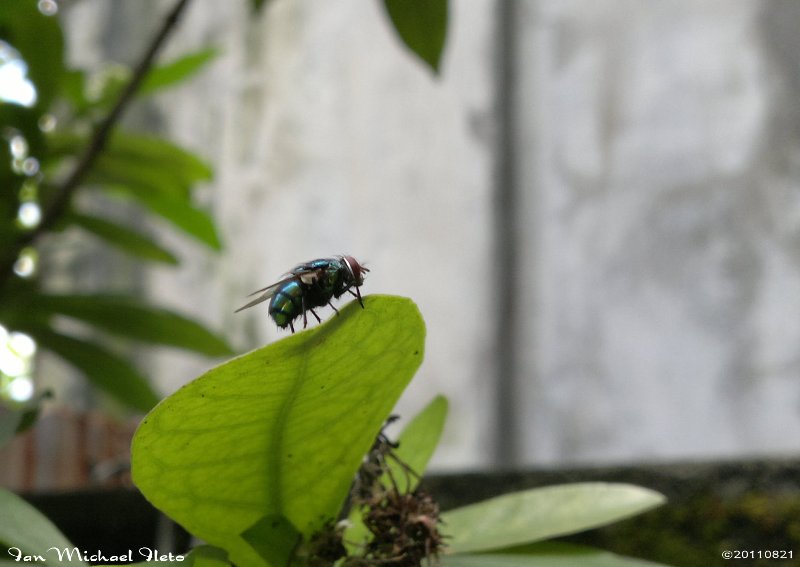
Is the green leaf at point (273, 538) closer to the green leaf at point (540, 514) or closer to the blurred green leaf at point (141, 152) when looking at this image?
the green leaf at point (540, 514)

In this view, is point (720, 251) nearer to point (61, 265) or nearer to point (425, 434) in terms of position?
point (425, 434)

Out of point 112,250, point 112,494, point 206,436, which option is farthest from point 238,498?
point 112,250

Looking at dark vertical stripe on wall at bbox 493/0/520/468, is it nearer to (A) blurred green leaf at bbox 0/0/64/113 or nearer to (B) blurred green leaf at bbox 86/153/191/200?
(B) blurred green leaf at bbox 86/153/191/200

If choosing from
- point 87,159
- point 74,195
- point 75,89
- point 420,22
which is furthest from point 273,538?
point 75,89

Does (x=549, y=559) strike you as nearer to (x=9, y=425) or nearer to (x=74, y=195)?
(x=9, y=425)

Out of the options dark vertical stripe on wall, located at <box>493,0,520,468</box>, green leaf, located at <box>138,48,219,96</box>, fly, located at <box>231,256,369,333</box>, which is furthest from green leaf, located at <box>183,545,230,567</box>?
dark vertical stripe on wall, located at <box>493,0,520,468</box>

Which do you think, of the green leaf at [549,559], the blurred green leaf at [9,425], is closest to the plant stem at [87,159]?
the blurred green leaf at [9,425]
